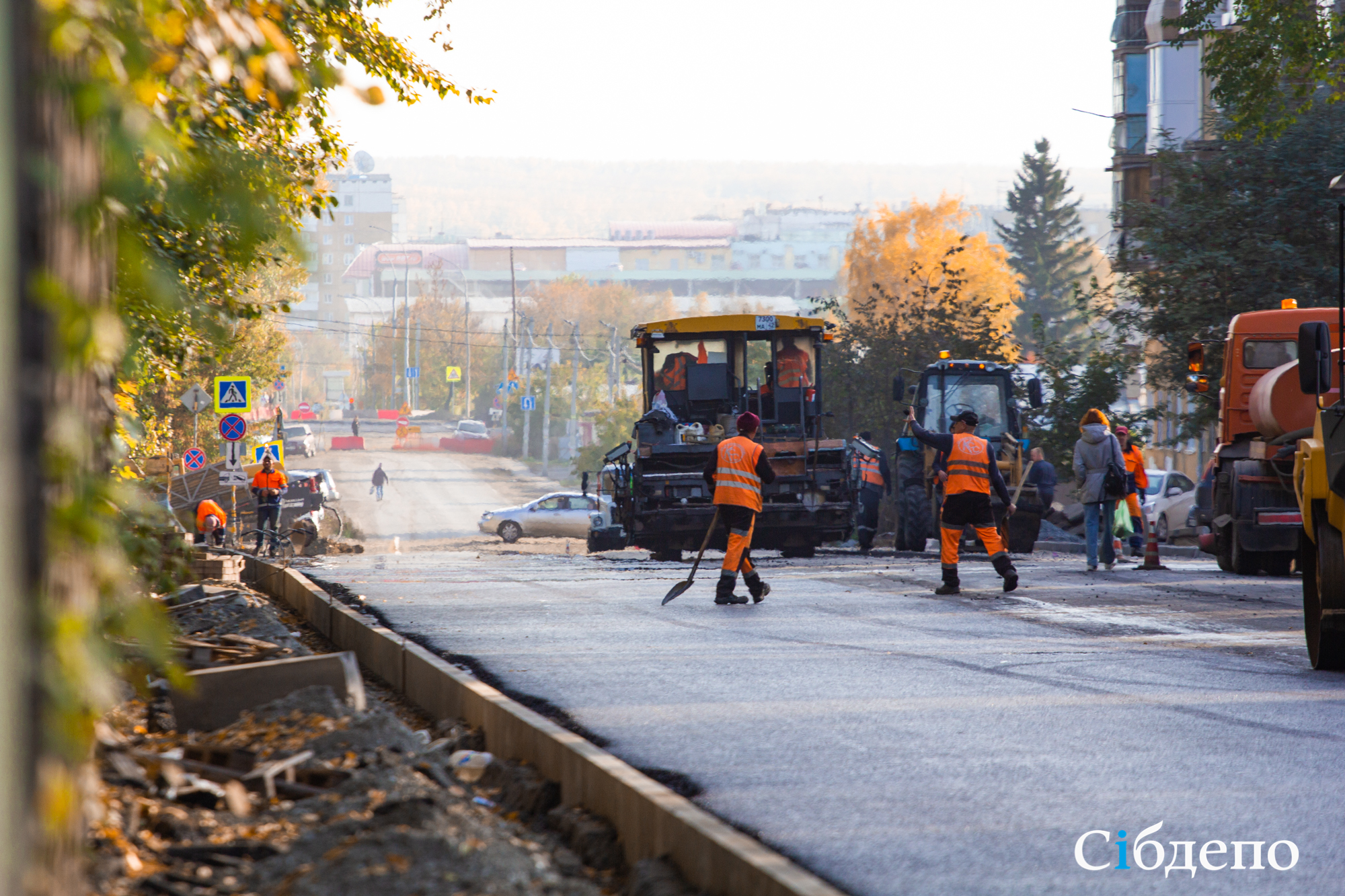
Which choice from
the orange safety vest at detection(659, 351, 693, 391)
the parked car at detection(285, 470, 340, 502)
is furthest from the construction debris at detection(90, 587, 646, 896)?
the parked car at detection(285, 470, 340, 502)

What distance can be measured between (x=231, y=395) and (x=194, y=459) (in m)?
7.33

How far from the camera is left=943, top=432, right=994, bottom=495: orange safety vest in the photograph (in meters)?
13.8

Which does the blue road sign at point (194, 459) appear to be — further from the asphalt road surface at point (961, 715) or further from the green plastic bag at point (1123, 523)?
the green plastic bag at point (1123, 523)

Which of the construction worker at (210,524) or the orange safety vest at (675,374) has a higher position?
the orange safety vest at (675,374)

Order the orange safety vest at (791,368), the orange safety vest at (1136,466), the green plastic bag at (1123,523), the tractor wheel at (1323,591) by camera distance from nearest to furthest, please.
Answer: the tractor wheel at (1323,591), the green plastic bag at (1123,523), the orange safety vest at (1136,466), the orange safety vest at (791,368)

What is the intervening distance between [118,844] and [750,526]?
9053mm

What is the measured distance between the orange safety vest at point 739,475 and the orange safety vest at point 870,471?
38.4ft

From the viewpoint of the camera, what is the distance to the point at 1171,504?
26.2m

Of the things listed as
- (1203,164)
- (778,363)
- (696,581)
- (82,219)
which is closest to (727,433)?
(778,363)

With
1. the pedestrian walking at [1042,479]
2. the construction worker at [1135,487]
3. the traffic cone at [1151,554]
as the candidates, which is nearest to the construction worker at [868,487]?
the pedestrian walking at [1042,479]

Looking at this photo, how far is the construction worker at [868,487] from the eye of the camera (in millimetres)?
23906

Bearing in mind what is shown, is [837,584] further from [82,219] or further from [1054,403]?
[1054,403]

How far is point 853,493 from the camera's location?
20.8 metres

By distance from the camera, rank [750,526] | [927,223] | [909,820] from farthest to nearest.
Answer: [927,223]
[750,526]
[909,820]
